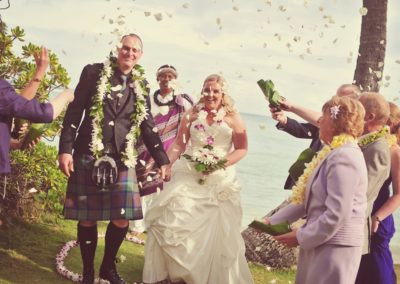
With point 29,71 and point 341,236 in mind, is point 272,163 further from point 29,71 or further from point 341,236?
point 341,236

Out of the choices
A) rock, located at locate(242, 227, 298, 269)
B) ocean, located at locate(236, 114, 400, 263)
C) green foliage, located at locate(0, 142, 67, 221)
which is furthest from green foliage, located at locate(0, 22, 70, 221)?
ocean, located at locate(236, 114, 400, 263)

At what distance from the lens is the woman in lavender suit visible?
391 centimetres

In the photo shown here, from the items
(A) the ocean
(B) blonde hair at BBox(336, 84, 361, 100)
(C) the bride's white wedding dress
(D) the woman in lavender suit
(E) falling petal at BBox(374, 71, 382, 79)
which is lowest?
(A) the ocean

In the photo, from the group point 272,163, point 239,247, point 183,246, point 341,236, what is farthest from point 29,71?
point 272,163

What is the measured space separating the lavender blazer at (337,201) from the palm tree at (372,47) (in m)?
5.88

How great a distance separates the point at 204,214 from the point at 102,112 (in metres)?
1.65

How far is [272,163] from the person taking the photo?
39312mm

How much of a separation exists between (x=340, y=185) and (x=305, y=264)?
703 millimetres

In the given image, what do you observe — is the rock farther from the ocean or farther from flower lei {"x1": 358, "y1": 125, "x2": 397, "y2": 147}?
the ocean

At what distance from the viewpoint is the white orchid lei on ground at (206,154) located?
6.70 meters

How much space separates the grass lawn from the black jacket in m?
1.57

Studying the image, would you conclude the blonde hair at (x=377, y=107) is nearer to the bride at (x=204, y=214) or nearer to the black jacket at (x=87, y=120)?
the bride at (x=204, y=214)

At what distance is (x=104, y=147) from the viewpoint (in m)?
6.04

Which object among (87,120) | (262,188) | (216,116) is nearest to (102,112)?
(87,120)
